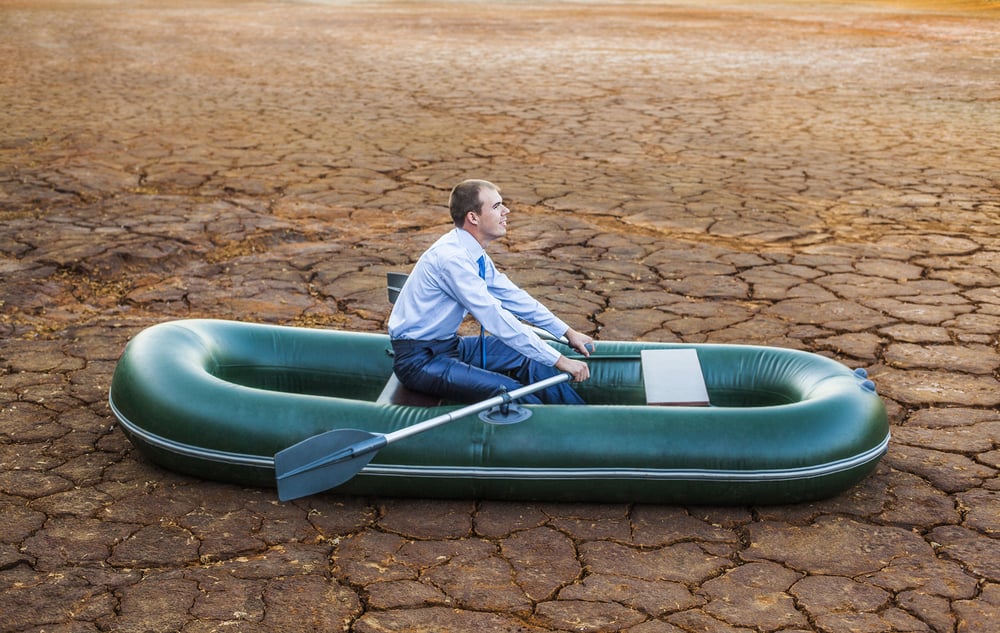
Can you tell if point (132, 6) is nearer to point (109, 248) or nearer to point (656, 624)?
point (109, 248)

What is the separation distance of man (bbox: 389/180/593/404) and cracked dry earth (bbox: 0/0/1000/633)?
497 millimetres

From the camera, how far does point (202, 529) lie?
11.7ft

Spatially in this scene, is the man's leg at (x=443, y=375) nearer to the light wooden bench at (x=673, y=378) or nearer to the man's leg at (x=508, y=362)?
the man's leg at (x=508, y=362)

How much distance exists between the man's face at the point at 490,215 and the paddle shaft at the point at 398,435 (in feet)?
1.94

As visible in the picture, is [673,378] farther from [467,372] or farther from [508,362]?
[467,372]

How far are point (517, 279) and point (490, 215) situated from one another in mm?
2355

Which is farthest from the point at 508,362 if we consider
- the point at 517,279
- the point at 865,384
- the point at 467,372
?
the point at 517,279

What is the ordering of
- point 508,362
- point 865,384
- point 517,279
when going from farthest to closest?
1. point 517,279
2. point 508,362
3. point 865,384

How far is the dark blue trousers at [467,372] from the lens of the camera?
13.0 feet

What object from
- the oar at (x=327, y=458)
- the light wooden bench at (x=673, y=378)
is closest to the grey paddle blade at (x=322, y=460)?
the oar at (x=327, y=458)

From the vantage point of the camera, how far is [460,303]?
13.1 ft

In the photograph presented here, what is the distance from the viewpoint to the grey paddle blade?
343cm

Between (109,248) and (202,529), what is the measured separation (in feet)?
11.6

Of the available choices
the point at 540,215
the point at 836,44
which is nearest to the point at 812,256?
the point at 540,215
